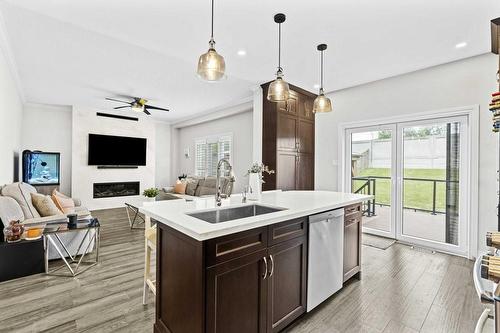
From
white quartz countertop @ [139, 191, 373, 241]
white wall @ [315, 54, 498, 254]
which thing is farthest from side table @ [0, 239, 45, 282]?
white wall @ [315, 54, 498, 254]

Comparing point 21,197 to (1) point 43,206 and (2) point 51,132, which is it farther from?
(2) point 51,132

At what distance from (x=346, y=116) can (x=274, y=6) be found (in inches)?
118

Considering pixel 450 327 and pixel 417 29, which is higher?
pixel 417 29

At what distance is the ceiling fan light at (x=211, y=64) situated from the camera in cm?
189

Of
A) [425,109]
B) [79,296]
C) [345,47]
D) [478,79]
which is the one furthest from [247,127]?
[79,296]

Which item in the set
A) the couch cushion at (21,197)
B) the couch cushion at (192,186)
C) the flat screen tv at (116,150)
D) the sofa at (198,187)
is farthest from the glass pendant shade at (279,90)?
the flat screen tv at (116,150)

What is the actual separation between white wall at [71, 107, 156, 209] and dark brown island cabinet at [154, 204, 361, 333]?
6.20 metres

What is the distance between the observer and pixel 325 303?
223 cm

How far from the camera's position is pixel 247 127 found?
6.24 meters

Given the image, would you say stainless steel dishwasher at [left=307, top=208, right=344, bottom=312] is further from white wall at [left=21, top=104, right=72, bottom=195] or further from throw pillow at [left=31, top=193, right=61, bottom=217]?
white wall at [left=21, top=104, right=72, bottom=195]

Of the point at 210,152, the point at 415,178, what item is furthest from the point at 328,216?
the point at 210,152

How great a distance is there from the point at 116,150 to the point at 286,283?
22.7ft

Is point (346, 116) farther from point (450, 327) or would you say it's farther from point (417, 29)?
point (450, 327)

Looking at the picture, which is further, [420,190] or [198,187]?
[198,187]
